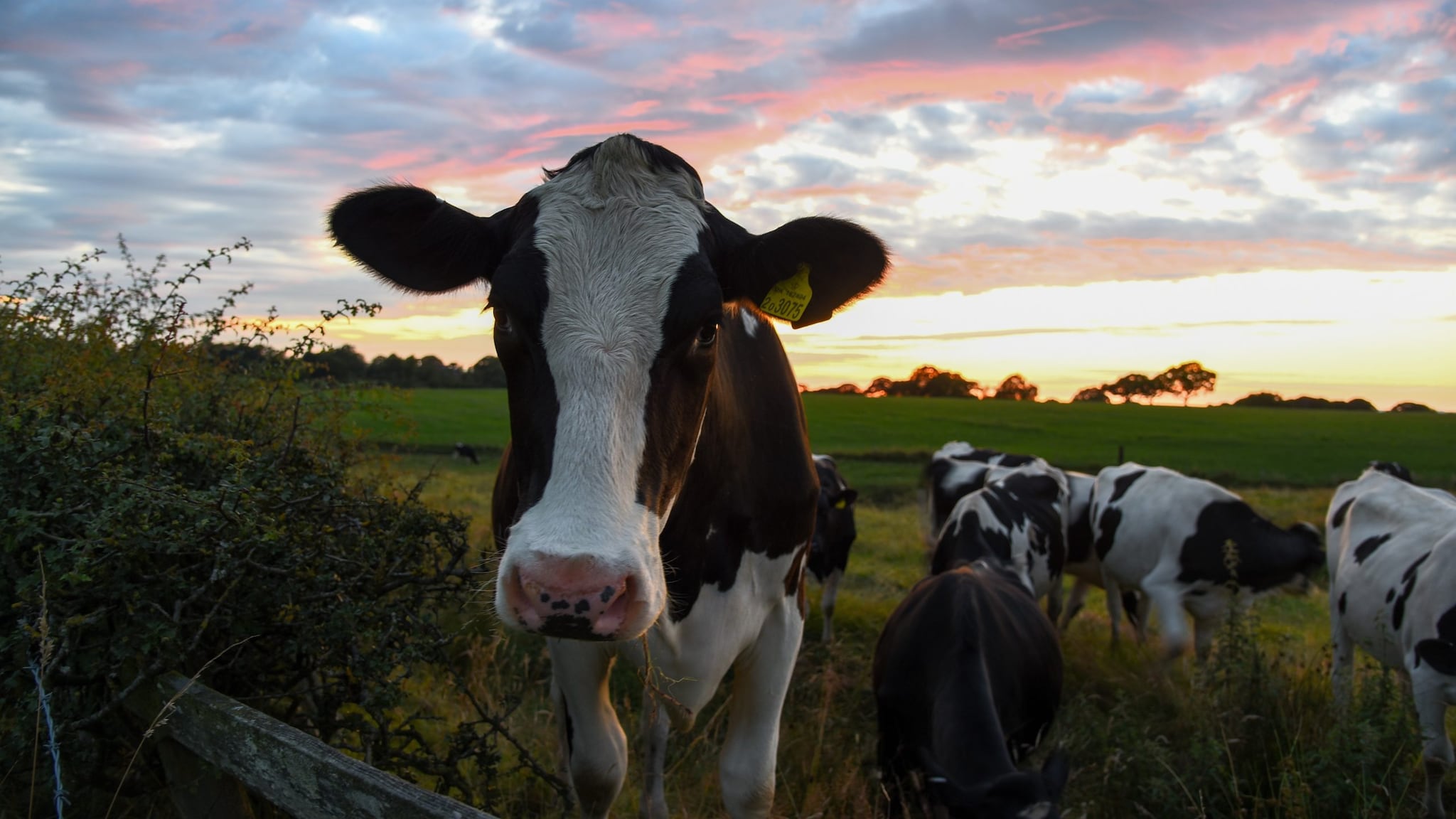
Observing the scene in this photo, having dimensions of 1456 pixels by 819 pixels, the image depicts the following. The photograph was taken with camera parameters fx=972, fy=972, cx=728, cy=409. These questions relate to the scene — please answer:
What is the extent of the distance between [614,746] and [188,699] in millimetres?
1496

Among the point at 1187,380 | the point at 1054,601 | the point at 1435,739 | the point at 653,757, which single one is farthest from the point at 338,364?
the point at 1187,380

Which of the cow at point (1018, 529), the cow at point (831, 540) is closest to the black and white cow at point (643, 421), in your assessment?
the cow at point (1018, 529)

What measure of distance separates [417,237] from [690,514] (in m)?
1.24

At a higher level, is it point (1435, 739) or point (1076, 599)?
point (1435, 739)

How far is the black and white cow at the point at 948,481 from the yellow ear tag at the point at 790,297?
8425 mm

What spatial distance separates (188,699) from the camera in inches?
108

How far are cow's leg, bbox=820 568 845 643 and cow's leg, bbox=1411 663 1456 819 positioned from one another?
4.62 meters

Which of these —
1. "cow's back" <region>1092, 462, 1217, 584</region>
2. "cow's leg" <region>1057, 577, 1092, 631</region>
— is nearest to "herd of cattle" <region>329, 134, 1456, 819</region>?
"cow's back" <region>1092, 462, 1217, 584</region>

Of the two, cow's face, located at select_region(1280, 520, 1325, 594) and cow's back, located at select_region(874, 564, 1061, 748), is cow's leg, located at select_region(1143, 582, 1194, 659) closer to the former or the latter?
cow's face, located at select_region(1280, 520, 1325, 594)

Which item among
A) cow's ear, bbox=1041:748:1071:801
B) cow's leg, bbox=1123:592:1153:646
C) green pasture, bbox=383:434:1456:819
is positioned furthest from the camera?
cow's leg, bbox=1123:592:1153:646

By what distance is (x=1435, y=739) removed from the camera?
4.88 metres

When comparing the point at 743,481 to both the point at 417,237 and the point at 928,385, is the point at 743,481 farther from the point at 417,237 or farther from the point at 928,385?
the point at 928,385

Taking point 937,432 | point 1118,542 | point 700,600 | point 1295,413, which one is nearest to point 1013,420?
point 937,432

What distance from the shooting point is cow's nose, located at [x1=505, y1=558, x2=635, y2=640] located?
2.03 metres
